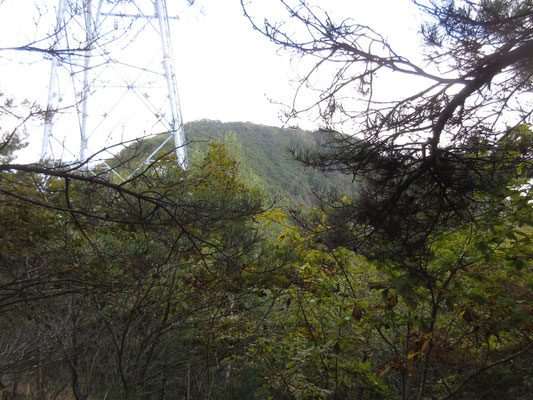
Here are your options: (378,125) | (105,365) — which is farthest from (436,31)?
(105,365)

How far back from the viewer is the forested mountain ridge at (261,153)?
11.4ft

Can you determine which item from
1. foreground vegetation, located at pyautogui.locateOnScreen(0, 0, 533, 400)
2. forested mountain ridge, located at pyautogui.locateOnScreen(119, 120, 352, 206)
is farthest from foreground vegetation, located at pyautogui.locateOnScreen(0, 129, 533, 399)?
forested mountain ridge, located at pyautogui.locateOnScreen(119, 120, 352, 206)

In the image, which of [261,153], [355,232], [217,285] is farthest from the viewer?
[261,153]

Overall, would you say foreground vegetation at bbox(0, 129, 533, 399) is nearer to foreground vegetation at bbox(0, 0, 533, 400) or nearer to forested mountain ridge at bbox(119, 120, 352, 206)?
foreground vegetation at bbox(0, 0, 533, 400)

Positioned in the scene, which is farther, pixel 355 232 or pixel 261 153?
pixel 261 153

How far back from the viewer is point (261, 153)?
127 feet

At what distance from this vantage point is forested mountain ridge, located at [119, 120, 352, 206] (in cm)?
346

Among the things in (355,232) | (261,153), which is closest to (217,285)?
(355,232)

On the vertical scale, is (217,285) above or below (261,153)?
below

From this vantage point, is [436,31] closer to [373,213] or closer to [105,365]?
[373,213]

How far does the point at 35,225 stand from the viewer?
4070 millimetres

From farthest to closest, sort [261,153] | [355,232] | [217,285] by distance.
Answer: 1. [261,153]
2. [217,285]
3. [355,232]

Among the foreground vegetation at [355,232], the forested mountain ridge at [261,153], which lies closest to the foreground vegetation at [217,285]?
the foreground vegetation at [355,232]

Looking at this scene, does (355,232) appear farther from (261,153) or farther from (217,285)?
(261,153)
